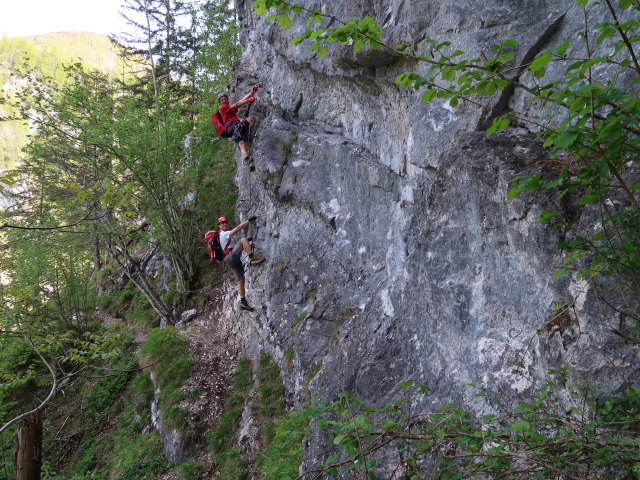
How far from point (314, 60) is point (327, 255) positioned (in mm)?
4058

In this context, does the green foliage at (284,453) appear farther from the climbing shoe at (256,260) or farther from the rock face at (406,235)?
the climbing shoe at (256,260)

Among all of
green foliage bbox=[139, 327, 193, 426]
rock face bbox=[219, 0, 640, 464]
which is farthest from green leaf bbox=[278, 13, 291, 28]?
green foliage bbox=[139, 327, 193, 426]

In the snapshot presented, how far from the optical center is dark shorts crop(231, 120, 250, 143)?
32.6ft

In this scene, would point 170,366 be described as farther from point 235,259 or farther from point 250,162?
point 250,162

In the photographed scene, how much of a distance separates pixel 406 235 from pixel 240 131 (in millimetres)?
6033

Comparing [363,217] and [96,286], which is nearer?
[363,217]

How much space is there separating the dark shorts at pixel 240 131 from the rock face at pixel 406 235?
404 millimetres

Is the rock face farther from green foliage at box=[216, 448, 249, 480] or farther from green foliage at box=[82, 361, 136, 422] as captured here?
green foliage at box=[82, 361, 136, 422]

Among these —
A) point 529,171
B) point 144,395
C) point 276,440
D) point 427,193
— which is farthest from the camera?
point 144,395

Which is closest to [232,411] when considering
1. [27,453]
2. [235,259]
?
[235,259]

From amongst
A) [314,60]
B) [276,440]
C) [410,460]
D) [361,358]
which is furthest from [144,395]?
[410,460]

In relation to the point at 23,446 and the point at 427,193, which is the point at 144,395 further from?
the point at 427,193

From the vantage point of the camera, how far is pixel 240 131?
10.0 meters

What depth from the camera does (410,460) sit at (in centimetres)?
245
